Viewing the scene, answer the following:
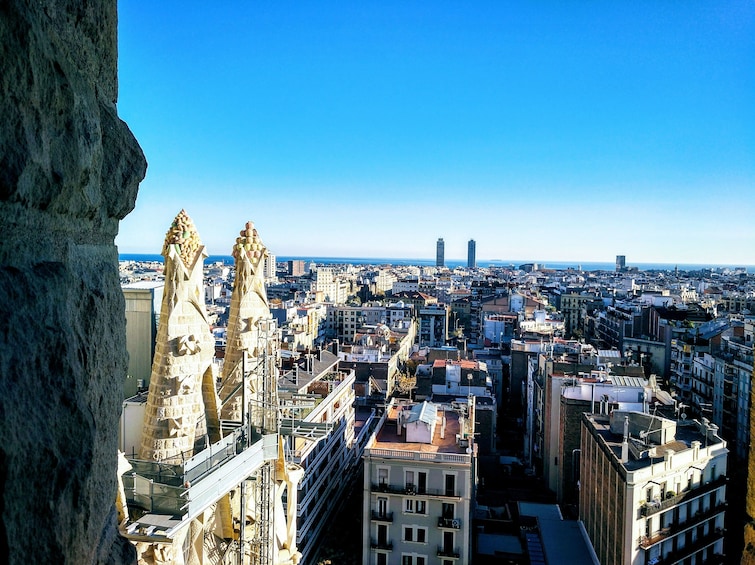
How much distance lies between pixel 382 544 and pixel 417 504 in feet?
6.84

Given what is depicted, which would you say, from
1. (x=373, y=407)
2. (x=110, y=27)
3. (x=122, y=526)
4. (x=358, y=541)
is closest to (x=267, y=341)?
(x=122, y=526)

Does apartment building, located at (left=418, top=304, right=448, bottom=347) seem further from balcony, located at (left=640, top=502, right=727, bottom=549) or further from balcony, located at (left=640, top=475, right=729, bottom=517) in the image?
balcony, located at (left=640, top=475, right=729, bottom=517)

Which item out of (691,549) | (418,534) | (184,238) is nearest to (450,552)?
(418,534)

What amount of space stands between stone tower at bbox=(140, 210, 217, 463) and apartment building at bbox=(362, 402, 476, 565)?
1437 centimetres

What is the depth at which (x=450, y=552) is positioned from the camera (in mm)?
21297

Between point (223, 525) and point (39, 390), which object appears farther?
point (223, 525)

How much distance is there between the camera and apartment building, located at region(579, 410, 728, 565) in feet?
61.0

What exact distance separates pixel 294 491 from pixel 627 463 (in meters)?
13.5

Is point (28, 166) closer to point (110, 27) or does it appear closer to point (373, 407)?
point (110, 27)

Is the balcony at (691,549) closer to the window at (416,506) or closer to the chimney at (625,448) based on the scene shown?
the chimney at (625,448)

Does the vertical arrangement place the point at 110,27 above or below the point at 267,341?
above

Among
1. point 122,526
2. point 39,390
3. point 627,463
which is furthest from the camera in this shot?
point 627,463

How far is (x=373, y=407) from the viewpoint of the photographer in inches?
1518

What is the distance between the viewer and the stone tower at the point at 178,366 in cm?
782
